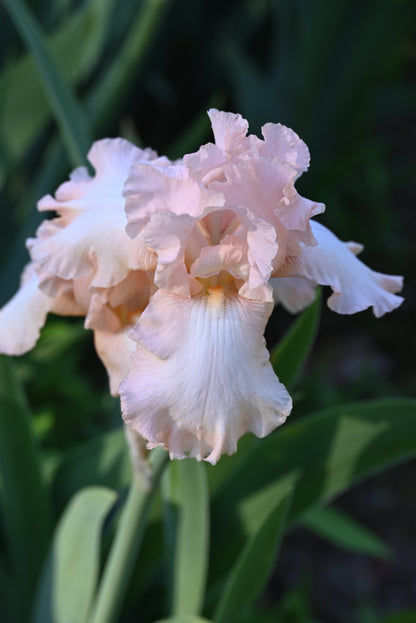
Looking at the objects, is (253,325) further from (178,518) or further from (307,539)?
(307,539)

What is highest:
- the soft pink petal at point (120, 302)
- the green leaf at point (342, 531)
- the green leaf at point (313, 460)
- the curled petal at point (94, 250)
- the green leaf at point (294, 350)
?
the curled petal at point (94, 250)

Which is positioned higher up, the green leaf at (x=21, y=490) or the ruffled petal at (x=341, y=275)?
the ruffled petal at (x=341, y=275)

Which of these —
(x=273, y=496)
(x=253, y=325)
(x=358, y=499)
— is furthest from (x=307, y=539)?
(x=253, y=325)

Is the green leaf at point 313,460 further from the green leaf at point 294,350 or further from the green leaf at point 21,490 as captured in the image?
the green leaf at point 21,490

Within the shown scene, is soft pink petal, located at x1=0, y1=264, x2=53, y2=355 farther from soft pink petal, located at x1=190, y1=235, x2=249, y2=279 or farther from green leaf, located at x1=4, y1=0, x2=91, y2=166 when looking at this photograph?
green leaf, located at x1=4, y1=0, x2=91, y2=166

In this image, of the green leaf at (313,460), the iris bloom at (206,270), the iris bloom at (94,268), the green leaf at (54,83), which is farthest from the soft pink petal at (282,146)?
the green leaf at (54,83)

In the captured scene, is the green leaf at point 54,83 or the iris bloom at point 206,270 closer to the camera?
the iris bloom at point 206,270

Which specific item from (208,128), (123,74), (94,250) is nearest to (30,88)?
(123,74)

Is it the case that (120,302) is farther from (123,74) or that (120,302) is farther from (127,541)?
(123,74)

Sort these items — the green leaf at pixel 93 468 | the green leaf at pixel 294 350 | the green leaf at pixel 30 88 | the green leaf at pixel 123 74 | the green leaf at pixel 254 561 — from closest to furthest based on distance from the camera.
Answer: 1. the green leaf at pixel 254 561
2. the green leaf at pixel 294 350
3. the green leaf at pixel 93 468
4. the green leaf at pixel 30 88
5. the green leaf at pixel 123 74
